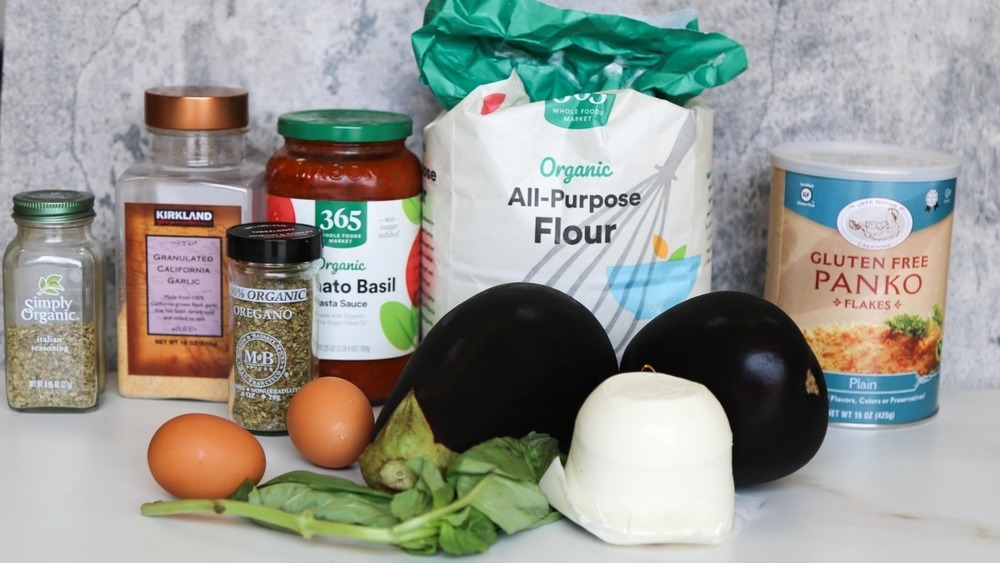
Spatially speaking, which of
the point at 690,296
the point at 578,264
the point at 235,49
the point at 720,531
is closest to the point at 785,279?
the point at 690,296

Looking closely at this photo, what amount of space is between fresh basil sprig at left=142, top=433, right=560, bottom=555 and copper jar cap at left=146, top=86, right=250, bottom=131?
1.21 ft

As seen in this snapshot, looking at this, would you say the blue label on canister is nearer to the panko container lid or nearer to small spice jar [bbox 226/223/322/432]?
the panko container lid

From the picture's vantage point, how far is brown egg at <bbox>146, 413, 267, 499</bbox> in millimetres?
860

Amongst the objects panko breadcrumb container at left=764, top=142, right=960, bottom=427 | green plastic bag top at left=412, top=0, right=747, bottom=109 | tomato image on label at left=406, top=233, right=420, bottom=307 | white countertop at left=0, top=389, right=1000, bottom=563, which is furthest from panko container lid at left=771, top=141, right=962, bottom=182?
tomato image on label at left=406, top=233, right=420, bottom=307

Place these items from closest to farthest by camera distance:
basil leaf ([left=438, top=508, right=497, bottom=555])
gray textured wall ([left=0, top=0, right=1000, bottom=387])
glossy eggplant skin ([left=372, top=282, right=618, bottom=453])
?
basil leaf ([left=438, top=508, right=497, bottom=555])
glossy eggplant skin ([left=372, top=282, right=618, bottom=453])
gray textured wall ([left=0, top=0, right=1000, bottom=387])

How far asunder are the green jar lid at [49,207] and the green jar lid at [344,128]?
7.5 inches

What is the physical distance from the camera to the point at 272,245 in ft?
3.21

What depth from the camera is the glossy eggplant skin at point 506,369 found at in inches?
35.3

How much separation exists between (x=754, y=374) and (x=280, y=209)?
1.48 feet

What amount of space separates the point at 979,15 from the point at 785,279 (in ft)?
1.14

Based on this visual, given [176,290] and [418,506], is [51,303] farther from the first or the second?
[418,506]

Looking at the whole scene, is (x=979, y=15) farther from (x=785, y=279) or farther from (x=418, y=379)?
(x=418, y=379)

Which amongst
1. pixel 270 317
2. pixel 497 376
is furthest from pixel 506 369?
pixel 270 317

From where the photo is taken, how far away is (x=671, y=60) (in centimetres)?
110
